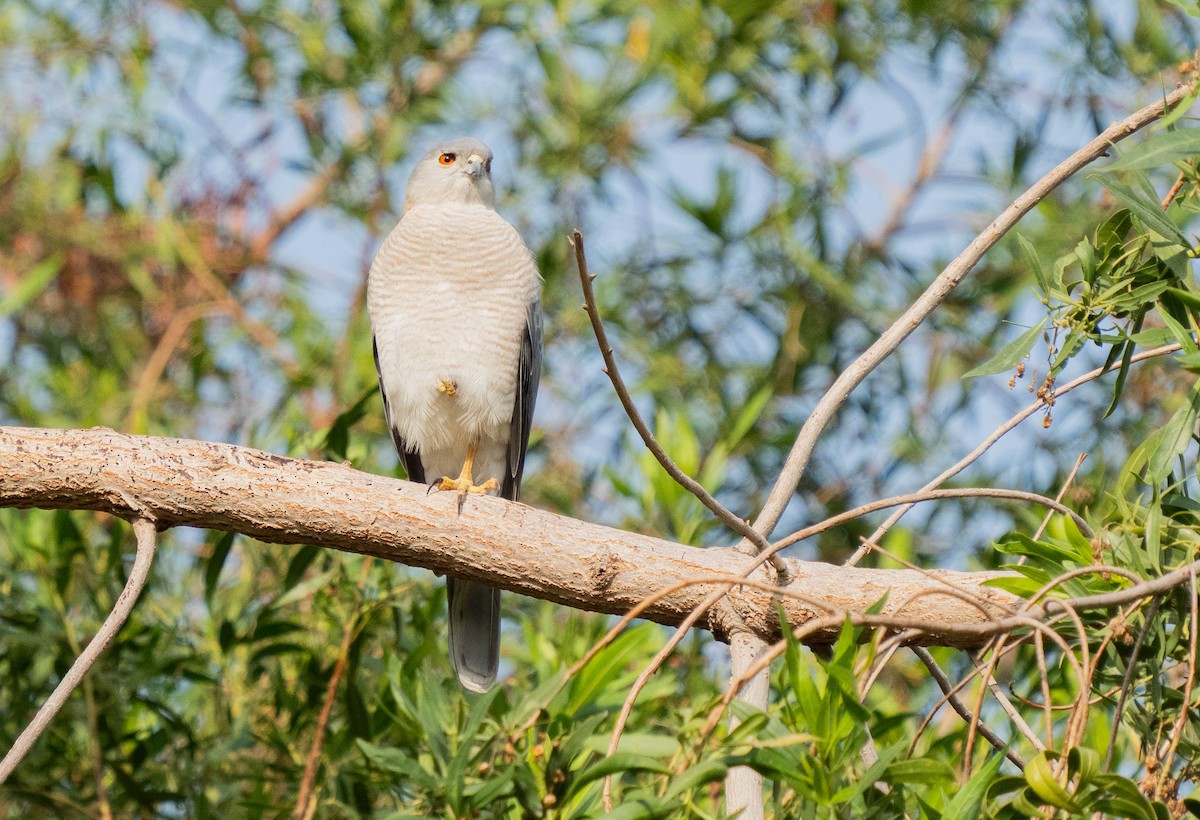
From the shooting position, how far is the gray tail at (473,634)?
398 centimetres

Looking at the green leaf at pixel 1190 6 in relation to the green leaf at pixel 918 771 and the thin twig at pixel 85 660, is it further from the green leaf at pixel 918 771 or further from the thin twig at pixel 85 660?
the thin twig at pixel 85 660

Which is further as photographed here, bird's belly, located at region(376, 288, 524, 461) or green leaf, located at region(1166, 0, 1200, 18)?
bird's belly, located at region(376, 288, 524, 461)

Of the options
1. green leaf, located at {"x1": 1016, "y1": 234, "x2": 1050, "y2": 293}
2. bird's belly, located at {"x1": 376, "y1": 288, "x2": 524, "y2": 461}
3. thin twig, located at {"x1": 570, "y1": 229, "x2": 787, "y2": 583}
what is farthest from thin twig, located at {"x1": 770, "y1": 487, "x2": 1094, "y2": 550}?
bird's belly, located at {"x1": 376, "y1": 288, "x2": 524, "y2": 461}

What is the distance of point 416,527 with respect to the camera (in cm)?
274

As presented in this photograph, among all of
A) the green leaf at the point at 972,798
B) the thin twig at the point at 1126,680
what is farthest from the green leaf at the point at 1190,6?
the green leaf at the point at 972,798

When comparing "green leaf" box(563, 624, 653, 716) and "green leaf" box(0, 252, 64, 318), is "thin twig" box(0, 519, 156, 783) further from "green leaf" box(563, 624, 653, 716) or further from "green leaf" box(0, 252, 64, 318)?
"green leaf" box(0, 252, 64, 318)

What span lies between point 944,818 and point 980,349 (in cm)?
452

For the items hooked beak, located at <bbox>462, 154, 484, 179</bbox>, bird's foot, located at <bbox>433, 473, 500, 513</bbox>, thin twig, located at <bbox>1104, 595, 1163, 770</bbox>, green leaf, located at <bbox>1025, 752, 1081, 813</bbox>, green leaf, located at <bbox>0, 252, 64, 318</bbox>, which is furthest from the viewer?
green leaf, located at <bbox>0, 252, 64, 318</bbox>

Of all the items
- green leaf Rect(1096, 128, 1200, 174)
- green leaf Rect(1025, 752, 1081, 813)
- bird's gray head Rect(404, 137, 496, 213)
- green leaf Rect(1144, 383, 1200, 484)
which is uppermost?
bird's gray head Rect(404, 137, 496, 213)

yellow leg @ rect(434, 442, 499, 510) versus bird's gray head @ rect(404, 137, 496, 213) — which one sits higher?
bird's gray head @ rect(404, 137, 496, 213)

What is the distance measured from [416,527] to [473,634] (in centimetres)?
135

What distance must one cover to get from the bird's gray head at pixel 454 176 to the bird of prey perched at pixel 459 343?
312mm

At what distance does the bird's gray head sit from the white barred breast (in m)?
0.43

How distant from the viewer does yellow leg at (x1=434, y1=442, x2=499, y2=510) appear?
10.5ft
